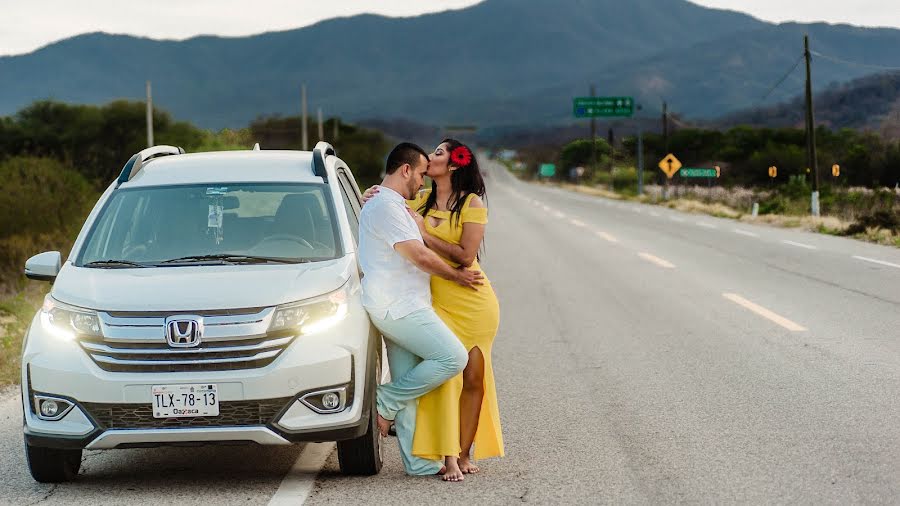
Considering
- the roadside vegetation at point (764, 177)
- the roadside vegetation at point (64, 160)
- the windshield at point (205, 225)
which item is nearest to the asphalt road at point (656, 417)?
the windshield at point (205, 225)

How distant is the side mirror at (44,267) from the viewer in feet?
20.4

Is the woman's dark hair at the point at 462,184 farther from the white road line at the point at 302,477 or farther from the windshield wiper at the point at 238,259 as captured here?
the white road line at the point at 302,477

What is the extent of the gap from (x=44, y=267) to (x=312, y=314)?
1.64 m

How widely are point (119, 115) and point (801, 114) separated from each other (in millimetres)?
135527

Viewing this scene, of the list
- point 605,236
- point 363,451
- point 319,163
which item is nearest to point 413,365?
point 363,451

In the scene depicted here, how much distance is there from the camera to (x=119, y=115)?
67750 mm

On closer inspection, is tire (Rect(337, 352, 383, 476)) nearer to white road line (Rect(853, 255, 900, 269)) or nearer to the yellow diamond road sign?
white road line (Rect(853, 255, 900, 269))

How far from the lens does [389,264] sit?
5.80 meters

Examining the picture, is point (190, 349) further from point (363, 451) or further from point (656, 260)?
point (656, 260)

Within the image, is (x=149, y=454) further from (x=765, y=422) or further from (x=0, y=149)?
(x=0, y=149)

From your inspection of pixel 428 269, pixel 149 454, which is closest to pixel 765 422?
pixel 428 269

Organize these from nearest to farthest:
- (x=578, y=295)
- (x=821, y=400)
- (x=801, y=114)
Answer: (x=821, y=400) < (x=578, y=295) < (x=801, y=114)

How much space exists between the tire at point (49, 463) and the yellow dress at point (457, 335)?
Result: 178 cm

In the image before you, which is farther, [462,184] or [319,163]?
[319,163]
